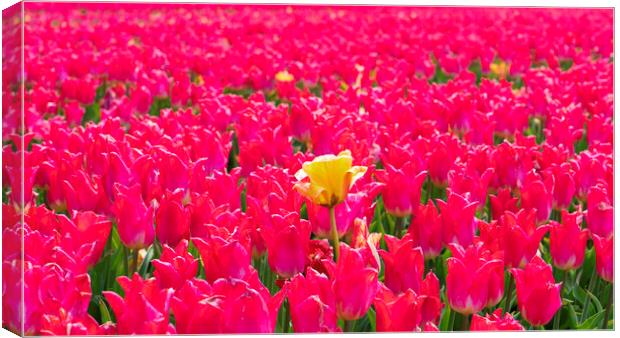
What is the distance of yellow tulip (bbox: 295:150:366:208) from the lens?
2104 mm

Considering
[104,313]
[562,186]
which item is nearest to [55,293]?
[104,313]

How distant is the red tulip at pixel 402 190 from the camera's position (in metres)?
2.76

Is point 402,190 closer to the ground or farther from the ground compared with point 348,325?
farther from the ground

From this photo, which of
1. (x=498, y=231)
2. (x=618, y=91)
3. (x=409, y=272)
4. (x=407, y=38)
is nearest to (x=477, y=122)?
(x=618, y=91)

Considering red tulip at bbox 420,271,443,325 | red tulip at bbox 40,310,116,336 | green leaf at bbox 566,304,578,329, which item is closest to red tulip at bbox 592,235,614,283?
green leaf at bbox 566,304,578,329

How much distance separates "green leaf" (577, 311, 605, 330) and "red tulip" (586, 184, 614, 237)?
0.22 meters

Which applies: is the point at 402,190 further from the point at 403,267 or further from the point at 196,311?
the point at 196,311

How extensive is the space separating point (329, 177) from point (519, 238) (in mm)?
513

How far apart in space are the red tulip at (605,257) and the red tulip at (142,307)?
111 cm

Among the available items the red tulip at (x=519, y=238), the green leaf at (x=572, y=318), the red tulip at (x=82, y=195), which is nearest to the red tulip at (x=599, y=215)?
the green leaf at (x=572, y=318)

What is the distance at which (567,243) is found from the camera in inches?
98.0

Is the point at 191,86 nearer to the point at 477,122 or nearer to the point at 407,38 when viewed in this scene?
the point at 477,122

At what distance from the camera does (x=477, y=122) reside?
386cm

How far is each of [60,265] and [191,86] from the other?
2901 millimetres
